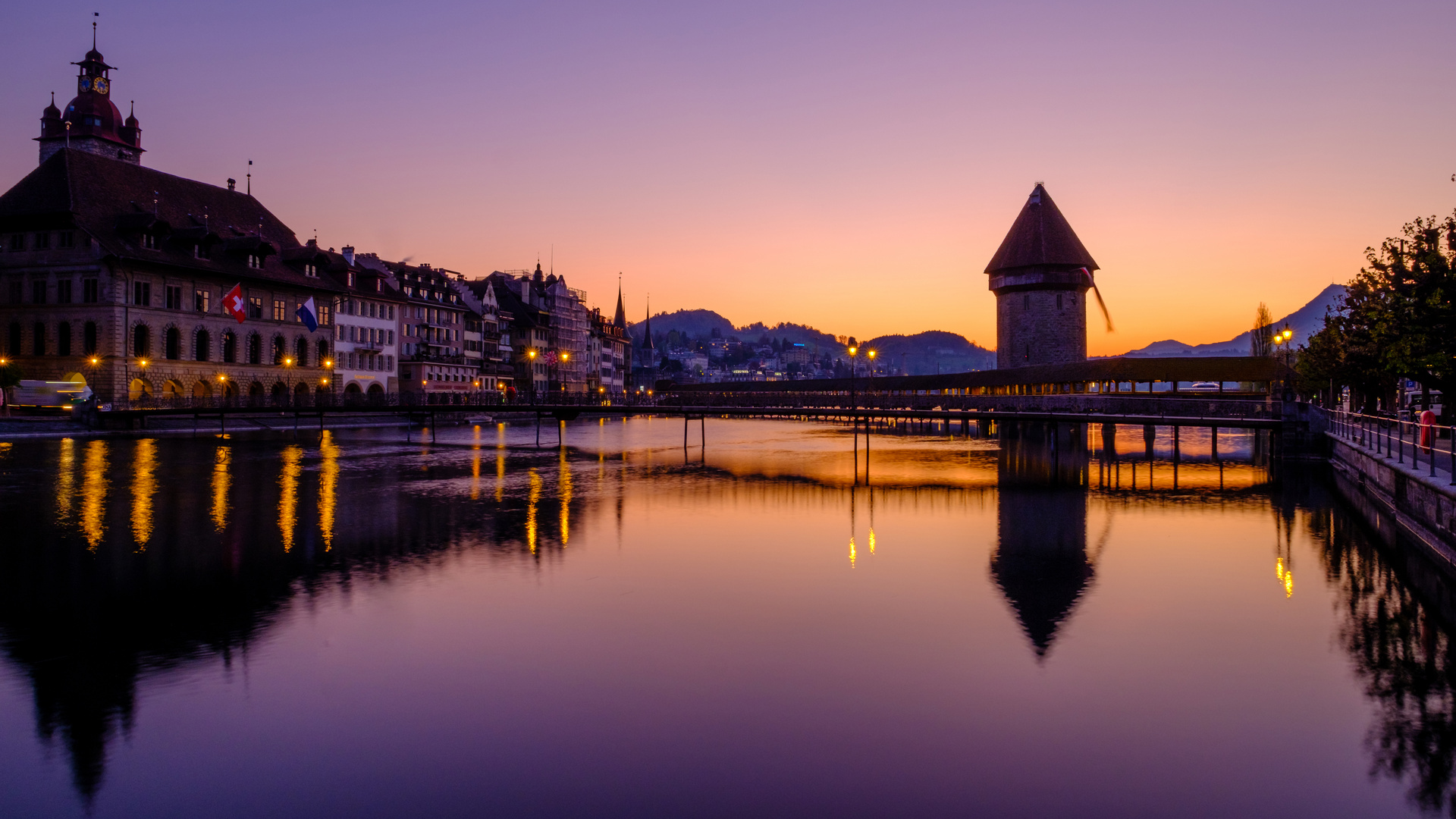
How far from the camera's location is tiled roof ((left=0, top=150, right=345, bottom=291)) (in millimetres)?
Answer: 61938

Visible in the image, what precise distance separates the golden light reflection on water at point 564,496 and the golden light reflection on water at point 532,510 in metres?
0.70

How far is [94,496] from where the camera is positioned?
106 ft

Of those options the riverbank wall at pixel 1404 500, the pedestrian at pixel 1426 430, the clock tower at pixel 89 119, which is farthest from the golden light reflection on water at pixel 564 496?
the clock tower at pixel 89 119

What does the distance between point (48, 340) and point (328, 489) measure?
38.2 m

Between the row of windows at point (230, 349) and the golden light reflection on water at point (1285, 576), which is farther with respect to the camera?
the row of windows at point (230, 349)

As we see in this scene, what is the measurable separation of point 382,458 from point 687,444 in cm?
2435

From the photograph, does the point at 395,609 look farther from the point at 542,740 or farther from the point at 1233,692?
the point at 1233,692

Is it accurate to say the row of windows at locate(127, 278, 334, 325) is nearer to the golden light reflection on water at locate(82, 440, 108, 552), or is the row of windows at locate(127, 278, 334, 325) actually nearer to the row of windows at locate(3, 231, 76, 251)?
the row of windows at locate(3, 231, 76, 251)

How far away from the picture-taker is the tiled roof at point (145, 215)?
61.9 metres

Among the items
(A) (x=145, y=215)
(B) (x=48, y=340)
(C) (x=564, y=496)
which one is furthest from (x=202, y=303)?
(C) (x=564, y=496)

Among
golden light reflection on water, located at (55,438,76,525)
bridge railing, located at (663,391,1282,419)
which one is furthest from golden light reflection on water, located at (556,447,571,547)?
bridge railing, located at (663,391,1282,419)

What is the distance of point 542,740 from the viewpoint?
11312 mm

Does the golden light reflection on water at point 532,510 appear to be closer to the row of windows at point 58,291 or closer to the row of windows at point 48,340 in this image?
the row of windows at point 48,340

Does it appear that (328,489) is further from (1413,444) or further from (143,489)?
(1413,444)
